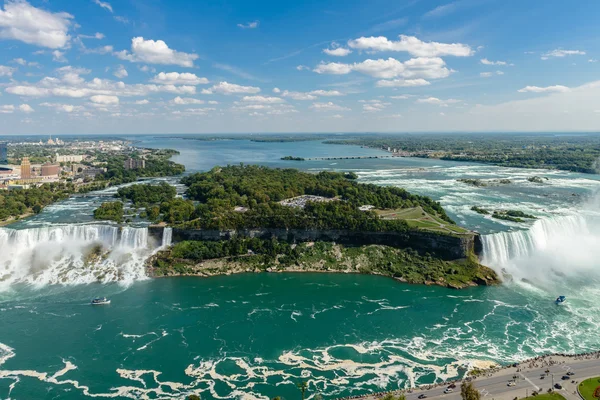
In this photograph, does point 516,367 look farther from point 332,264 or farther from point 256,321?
point 332,264

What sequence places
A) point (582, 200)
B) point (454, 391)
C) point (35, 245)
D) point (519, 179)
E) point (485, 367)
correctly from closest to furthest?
point (454, 391) < point (485, 367) < point (35, 245) < point (582, 200) < point (519, 179)

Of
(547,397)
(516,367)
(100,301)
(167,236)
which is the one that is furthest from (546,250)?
(100,301)

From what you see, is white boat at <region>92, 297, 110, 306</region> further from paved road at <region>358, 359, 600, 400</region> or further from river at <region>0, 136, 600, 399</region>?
paved road at <region>358, 359, 600, 400</region>

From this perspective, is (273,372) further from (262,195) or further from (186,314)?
(262,195)

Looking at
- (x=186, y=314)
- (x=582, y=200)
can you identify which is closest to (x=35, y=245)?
(x=186, y=314)

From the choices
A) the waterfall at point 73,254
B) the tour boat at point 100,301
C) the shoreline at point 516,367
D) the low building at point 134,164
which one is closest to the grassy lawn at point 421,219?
the shoreline at point 516,367

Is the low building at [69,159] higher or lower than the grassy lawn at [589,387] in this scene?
higher

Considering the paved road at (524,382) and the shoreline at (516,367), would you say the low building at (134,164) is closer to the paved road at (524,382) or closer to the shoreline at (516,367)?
the shoreline at (516,367)
